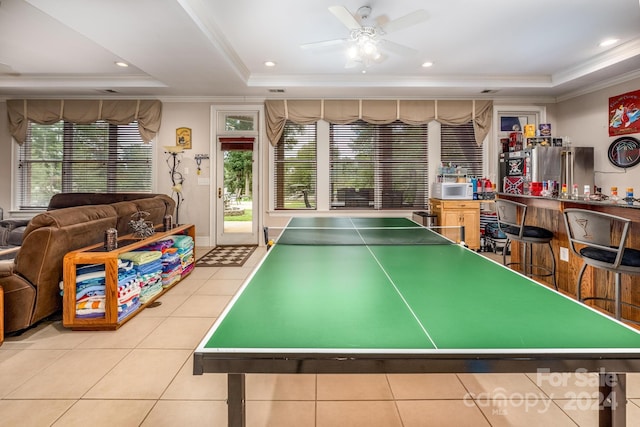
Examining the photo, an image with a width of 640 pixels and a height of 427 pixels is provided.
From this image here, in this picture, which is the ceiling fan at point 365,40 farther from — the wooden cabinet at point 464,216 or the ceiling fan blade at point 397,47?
the wooden cabinet at point 464,216

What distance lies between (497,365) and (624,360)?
1.11 ft

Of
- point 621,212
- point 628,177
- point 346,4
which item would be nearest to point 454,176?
point 628,177

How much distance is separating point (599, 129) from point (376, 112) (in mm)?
3549

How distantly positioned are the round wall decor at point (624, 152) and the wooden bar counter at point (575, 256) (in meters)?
2.22

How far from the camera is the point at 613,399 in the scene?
98cm

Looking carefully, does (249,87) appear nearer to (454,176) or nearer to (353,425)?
(454,176)

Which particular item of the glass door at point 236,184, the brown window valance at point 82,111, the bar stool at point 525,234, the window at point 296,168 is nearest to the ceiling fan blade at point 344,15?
the bar stool at point 525,234

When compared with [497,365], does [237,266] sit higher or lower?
lower

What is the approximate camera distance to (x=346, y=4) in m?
3.26

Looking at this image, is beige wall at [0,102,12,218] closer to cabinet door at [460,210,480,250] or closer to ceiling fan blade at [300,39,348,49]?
ceiling fan blade at [300,39,348,49]

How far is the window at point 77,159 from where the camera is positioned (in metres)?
6.06

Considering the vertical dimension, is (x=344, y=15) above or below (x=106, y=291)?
above

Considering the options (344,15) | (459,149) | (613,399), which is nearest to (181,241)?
(344,15)

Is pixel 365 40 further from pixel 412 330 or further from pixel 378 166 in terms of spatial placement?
pixel 378 166
